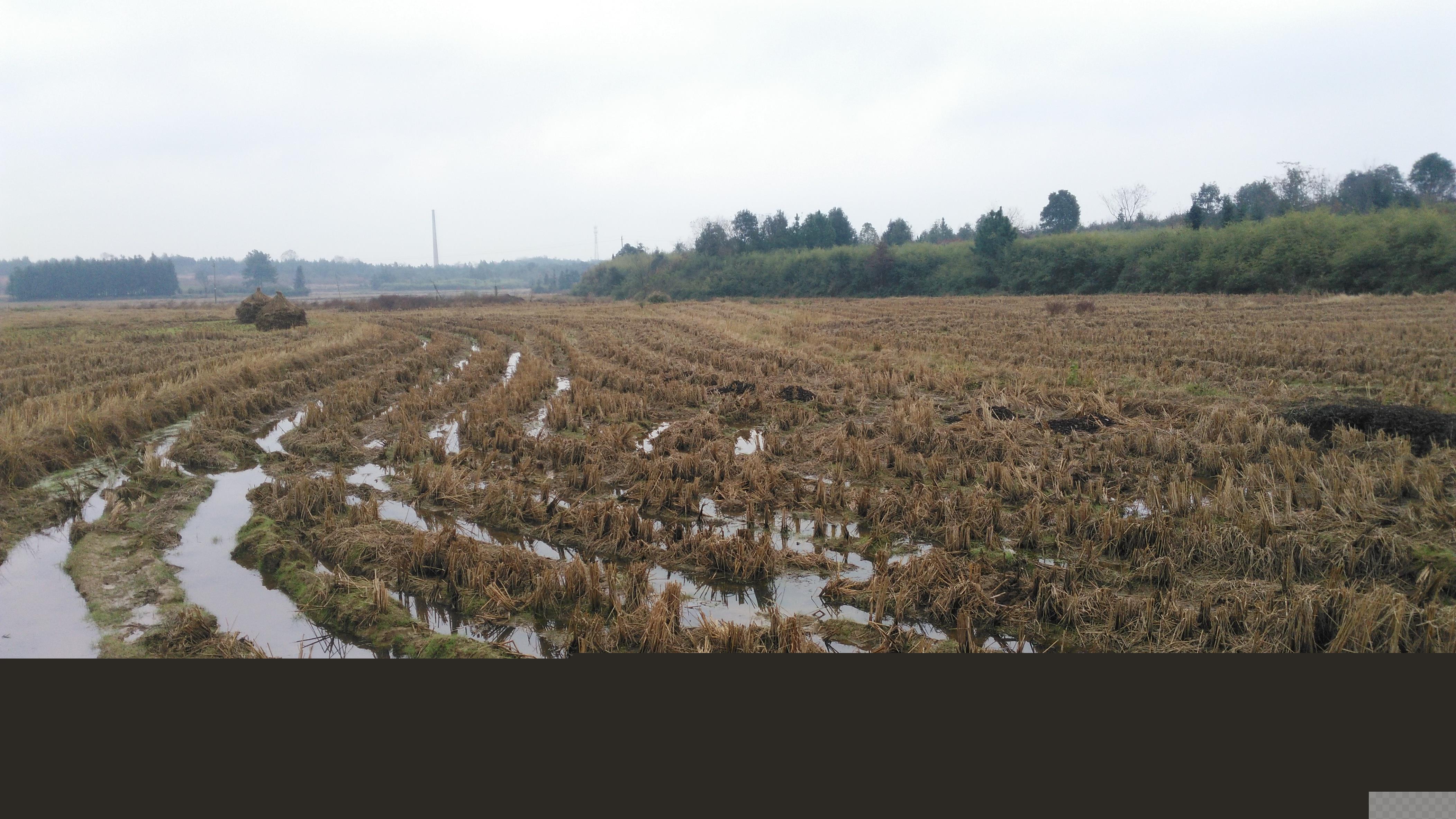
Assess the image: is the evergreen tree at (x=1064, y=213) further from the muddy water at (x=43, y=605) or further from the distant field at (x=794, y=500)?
the muddy water at (x=43, y=605)

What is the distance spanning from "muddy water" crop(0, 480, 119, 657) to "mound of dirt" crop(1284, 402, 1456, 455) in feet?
38.8

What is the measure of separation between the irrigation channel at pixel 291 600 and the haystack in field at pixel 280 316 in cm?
2517

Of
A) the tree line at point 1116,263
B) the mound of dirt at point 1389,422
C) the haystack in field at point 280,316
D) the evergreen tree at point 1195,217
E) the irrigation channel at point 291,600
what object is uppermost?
the evergreen tree at point 1195,217

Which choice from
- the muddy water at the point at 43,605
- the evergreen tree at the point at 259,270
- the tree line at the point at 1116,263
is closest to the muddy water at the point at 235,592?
the muddy water at the point at 43,605

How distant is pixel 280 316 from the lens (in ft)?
95.5

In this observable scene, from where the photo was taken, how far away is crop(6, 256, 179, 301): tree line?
113 ft

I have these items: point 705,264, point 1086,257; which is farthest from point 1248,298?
point 705,264

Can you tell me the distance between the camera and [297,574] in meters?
5.47

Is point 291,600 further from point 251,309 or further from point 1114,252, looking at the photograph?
point 1114,252

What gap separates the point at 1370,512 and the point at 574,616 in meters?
6.41

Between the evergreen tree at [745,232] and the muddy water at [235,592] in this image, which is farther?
the evergreen tree at [745,232]

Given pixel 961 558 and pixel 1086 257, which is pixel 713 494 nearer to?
pixel 961 558

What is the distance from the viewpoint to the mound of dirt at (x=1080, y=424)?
9102mm

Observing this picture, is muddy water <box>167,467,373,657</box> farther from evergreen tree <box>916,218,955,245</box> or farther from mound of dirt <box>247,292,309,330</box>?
evergreen tree <box>916,218,955,245</box>
